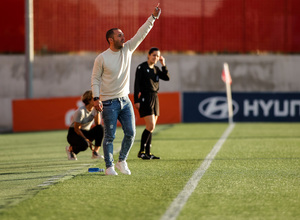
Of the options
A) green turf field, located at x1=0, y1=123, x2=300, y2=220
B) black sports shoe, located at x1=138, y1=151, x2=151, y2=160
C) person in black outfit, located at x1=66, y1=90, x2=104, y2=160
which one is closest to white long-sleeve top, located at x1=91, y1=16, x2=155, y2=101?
green turf field, located at x1=0, y1=123, x2=300, y2=220

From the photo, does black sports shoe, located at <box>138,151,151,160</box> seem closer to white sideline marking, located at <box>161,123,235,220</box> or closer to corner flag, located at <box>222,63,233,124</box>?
white sideline marking, located at <box>161,123,235,220</box>

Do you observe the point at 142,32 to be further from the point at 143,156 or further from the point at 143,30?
the point at 143,156

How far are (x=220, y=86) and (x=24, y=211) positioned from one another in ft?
65.4

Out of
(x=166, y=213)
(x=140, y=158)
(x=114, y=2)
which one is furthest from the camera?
(x=114, y=2)

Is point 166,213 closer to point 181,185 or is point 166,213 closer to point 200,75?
point 181,185

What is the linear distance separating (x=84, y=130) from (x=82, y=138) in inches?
10.3

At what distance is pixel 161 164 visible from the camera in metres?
10.1

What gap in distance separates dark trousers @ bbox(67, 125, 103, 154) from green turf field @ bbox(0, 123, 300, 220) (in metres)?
0.25

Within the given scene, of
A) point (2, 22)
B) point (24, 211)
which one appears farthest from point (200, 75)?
point (24, 211)

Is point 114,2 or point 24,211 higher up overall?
point 114,2

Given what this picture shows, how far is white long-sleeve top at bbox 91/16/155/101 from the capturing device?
8.32m

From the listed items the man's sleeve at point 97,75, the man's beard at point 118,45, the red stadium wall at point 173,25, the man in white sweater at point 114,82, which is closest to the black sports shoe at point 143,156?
the man in white sweater at point 114,82

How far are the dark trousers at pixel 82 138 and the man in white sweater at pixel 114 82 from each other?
2551 millimetres

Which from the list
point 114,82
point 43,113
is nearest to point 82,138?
point 114,82
